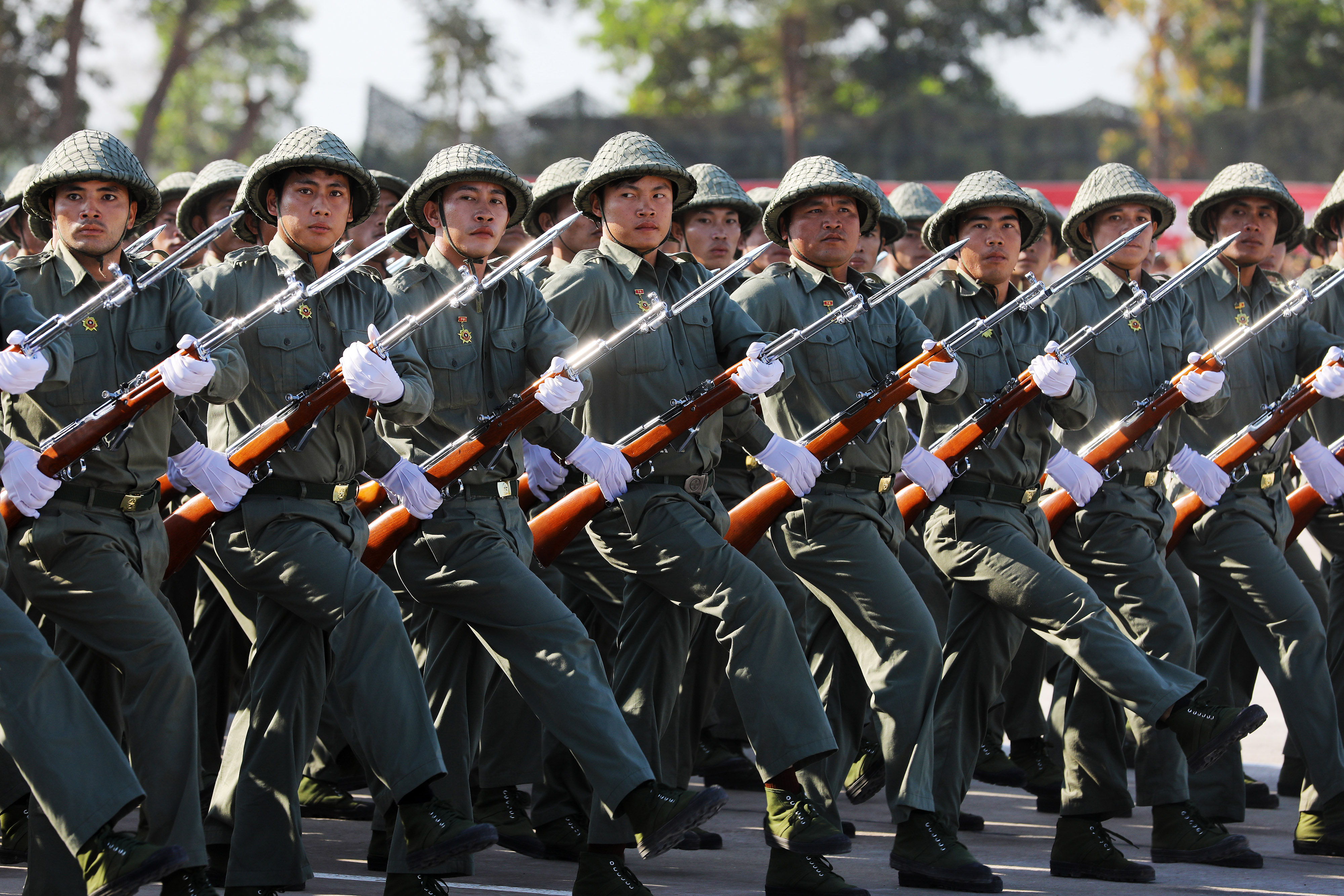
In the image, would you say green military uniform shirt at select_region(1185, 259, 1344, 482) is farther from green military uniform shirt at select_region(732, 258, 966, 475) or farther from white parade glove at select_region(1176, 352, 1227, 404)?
green military uniform shirt at select_region(732, 258, 966, 475)

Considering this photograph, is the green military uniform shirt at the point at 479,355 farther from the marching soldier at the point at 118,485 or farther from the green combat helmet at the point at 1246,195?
the green combat helmet at the point at 1246,195

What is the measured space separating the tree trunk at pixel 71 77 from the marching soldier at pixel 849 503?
21780mm

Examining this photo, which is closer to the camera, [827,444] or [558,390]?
[558,390]

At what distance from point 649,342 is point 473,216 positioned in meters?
0.66

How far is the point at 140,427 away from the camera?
4641 millimetres

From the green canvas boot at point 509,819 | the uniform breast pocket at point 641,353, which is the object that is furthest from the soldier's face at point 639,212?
the green canvas boot at point 509,819

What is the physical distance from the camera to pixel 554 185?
22.9ft

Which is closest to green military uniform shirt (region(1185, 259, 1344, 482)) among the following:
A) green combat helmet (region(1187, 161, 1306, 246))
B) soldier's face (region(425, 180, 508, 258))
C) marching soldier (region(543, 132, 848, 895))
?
green combat helmet (region(1187, 161, 1306, 246))

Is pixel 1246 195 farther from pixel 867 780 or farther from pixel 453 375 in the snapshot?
pixel 453 375

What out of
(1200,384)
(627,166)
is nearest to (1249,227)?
(1200,384)

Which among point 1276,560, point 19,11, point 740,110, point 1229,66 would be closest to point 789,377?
point 1276,560

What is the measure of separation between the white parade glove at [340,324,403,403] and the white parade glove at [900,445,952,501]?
1.81 m

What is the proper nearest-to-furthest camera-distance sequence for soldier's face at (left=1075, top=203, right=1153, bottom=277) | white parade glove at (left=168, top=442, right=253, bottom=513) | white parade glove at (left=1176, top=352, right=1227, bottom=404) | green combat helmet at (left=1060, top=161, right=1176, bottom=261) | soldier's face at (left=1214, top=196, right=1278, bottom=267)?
white parade glove at (left=168, top=442, right=253, bottom=513)
white parade glove at (left=1176, top=352, right=1227, bottom=404)
soldier's face at (left=1075, top=203, right=1153, bottom=277)
green combat helmet at (left=1060, top=161, right=1176, bottom=261)
soldier's face at (left=1214, top=196, right=1278, bottom=267)

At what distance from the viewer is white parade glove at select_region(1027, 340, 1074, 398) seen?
568 centimetres
